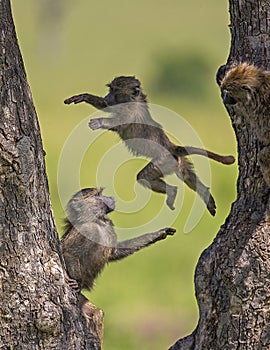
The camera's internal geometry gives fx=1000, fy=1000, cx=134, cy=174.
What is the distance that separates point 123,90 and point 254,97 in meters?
1.52

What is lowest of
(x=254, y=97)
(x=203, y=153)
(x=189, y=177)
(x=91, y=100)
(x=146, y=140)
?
(x=189, y=177)

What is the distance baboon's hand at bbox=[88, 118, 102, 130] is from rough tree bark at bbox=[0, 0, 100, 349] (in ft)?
3.66

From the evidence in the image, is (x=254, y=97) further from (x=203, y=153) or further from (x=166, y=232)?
(x=203, y=153)

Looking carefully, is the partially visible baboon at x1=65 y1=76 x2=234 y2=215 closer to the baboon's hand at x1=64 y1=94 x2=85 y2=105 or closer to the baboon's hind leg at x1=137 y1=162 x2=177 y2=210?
the baboon's hind leg at x1=137 y1=162 x2=177 y2=210

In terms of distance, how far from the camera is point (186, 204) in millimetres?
14422

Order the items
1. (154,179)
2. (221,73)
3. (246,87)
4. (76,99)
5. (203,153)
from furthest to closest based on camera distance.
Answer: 1. (154,179)
2. (203,153)
3. (76,99)
4. (221,73)
5. (246,87)

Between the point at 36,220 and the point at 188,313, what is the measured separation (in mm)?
7973

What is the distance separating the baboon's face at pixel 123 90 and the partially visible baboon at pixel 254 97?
1384 millimetres

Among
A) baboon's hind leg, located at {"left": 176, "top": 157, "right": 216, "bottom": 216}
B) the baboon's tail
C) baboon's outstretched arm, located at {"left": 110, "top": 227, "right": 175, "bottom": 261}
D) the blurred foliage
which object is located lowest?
baboon's outstretched arm, located at {"left": 110, "top": 227, "right": 175, "bottom": 261}

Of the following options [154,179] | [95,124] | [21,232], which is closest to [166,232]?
[154,179]

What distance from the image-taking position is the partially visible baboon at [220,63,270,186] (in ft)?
15.0

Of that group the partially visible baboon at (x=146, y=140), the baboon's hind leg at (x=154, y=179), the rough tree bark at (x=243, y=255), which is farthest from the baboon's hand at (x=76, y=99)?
the rough tree bark at (x=243, y=255)

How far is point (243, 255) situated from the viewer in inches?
186

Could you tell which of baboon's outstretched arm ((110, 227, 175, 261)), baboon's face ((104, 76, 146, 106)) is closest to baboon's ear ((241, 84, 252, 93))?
baboon's outstretched arm ((110, 227, 175, 261))
